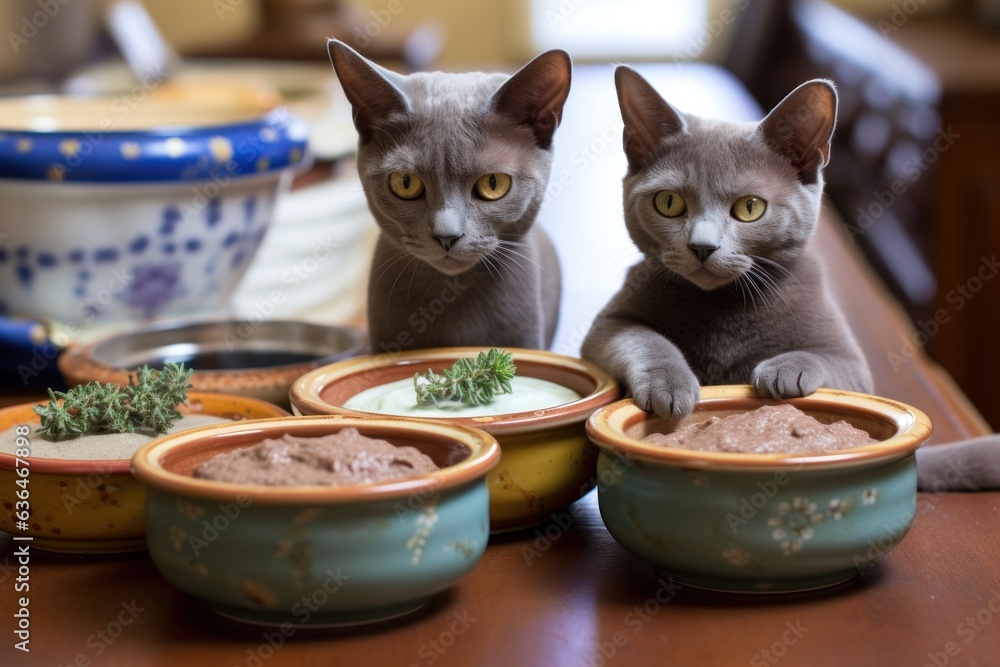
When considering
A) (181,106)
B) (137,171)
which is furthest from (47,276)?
(181,106)

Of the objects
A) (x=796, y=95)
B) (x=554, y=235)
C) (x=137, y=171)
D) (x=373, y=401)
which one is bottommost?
(x=554, y=235)

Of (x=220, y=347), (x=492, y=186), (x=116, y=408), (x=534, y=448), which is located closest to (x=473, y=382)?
(x=534, y=448)

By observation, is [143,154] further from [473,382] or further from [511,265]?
[473,382]

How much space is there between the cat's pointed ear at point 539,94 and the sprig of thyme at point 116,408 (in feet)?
1.38

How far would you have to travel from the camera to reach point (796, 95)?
3.28ft

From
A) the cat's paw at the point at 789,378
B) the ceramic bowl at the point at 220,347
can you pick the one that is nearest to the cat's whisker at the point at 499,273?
the ceramic bowl at the point at 220,347

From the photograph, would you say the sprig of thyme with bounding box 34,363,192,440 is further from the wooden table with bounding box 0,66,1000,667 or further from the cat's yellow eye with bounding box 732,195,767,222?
the cat's yellow eye with bounding box 732,195,767,222

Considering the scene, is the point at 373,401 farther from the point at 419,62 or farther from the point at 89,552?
the point at 419,62

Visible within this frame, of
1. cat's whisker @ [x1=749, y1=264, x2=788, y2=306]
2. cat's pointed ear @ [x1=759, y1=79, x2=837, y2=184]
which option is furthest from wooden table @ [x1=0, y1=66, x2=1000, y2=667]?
cat's pointed ear @ [x1=759, y1=79, x2=837, y2=184]

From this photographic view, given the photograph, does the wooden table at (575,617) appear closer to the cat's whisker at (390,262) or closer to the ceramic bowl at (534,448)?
the ceramic bowl at (534,448)

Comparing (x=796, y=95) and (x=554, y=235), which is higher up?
(x=796, y=95)

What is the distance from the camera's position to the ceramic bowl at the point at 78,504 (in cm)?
88

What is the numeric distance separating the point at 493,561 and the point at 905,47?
3379 mm

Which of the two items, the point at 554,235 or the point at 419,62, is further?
the point at 419,62
